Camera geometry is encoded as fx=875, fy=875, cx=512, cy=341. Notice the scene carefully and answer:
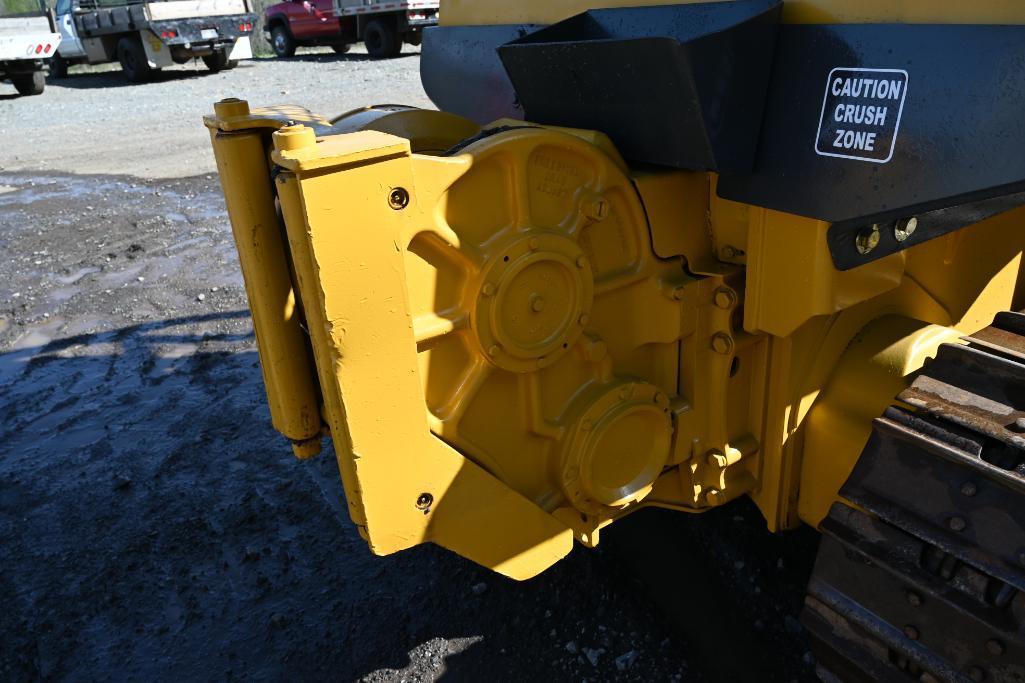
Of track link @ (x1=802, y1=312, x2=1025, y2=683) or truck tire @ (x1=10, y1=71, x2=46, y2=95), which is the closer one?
Result: track link @ (x1=802, y1=312, x2=1025, y2=683)

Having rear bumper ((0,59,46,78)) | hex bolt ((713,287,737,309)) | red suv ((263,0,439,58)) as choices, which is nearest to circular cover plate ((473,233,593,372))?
hex bolt ((713,287,737,309))

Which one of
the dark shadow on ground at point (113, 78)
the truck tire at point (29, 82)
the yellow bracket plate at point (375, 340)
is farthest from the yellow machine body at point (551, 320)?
the truck tire at point (29, 82)

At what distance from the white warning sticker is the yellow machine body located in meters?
0.10

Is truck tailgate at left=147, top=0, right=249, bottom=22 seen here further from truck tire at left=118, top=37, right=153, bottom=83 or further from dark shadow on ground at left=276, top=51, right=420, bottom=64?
dark shadow on ground at left=276, top=51, right=420, bottom=64

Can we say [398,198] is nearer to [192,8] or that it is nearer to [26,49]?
[192,8]

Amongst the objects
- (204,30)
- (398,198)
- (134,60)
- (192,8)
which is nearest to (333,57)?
(204,30)

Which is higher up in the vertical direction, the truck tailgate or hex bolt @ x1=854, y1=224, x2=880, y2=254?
Result: the truck tailgate

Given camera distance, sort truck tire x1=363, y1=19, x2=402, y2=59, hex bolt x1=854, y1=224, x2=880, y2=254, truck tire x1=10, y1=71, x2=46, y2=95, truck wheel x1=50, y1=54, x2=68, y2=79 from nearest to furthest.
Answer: hex bolt x1=854, y1=224, x2=880, y2=254
truck tire x1=10, y1=71, x2=46, y2=95
truck tire x1=363, y1=19, x2=402, y2=59
truck wheel x1=50, y1=54, x2=68, y2=79

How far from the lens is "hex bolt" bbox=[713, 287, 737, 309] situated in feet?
6.47

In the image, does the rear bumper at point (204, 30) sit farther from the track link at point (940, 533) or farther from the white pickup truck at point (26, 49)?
the track link at point (940, 533)

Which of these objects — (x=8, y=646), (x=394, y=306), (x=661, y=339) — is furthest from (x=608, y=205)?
(x=8, y=646)

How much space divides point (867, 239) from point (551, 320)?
641 mm

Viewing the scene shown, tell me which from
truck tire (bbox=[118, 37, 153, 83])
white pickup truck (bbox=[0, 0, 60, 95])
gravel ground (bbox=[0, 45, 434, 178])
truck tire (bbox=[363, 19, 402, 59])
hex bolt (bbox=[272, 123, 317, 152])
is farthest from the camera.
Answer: truck tire (bbox=[363, 19, 402, 59])

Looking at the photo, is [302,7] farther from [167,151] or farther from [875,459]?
[875,459]
